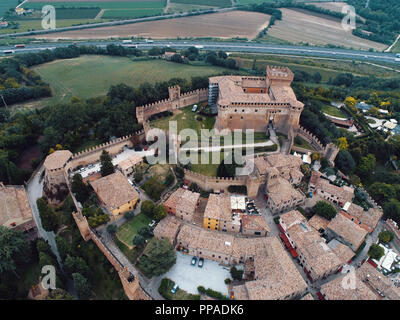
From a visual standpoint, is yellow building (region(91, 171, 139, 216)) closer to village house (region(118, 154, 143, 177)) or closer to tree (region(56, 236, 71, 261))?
village house (region(118, 154, 143, 177))

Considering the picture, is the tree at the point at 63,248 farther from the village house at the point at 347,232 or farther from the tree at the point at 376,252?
the tree at the point at 376,252

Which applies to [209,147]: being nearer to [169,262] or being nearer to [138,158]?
[138,158]

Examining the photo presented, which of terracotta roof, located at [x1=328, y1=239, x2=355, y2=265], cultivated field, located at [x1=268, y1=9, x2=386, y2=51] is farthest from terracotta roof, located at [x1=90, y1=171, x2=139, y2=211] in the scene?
cultivated field, located at [x1=268, y1=9, x2=386, y2=51]

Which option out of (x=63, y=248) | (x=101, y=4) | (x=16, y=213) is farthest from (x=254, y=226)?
(x=101, y=4)

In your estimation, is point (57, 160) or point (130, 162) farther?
point (130, 162)

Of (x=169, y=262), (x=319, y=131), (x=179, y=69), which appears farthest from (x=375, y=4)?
(x=169, y=262)

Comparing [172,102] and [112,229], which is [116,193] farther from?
Result: [172,102]

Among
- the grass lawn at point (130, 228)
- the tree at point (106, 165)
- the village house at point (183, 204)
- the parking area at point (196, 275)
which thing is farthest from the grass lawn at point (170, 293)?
the tree at point (106, 165)
